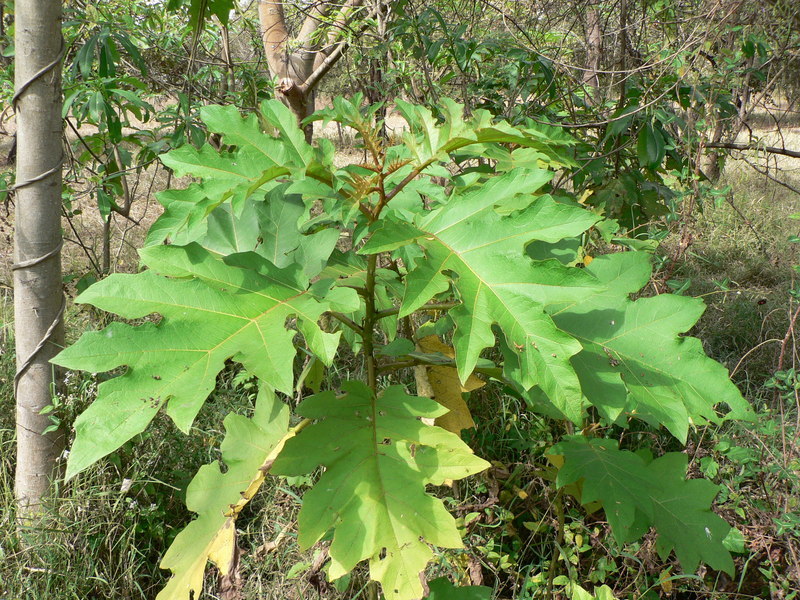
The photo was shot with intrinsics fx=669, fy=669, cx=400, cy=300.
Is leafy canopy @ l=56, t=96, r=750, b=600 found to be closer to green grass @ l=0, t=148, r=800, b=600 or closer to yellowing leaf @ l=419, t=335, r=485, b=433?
yellowing leaf @ l=419, t=335, r=485, b=433

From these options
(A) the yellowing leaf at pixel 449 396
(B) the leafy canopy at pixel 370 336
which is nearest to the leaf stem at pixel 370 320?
(B) the leafy canopy at pixel 370 336

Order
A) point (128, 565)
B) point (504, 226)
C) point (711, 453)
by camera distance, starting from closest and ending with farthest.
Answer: point (504, 226), point (128, 565), point (711, 453)

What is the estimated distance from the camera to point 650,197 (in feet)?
9.57

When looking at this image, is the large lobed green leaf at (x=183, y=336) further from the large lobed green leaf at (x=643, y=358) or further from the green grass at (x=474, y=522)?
the green grass at (x=474, y=522)

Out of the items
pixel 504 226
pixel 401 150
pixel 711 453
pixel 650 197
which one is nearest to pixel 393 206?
pixel 401 150

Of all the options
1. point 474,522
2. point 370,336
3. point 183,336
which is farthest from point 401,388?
point 474,522

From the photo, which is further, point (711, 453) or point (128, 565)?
point (711, 453)

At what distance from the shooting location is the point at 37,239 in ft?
5.78

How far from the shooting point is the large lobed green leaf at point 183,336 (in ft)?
3.38

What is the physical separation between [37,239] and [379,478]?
3.75 ft

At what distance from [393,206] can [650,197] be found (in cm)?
181

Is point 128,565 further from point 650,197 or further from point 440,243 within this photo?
point 650,197

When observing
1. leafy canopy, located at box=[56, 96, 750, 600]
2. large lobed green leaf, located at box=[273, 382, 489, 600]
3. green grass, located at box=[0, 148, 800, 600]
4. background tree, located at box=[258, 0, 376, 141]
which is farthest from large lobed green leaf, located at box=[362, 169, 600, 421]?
background tree, located at box=[258, 0, 376, 141]

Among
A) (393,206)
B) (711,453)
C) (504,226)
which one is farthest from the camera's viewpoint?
(711,453)
